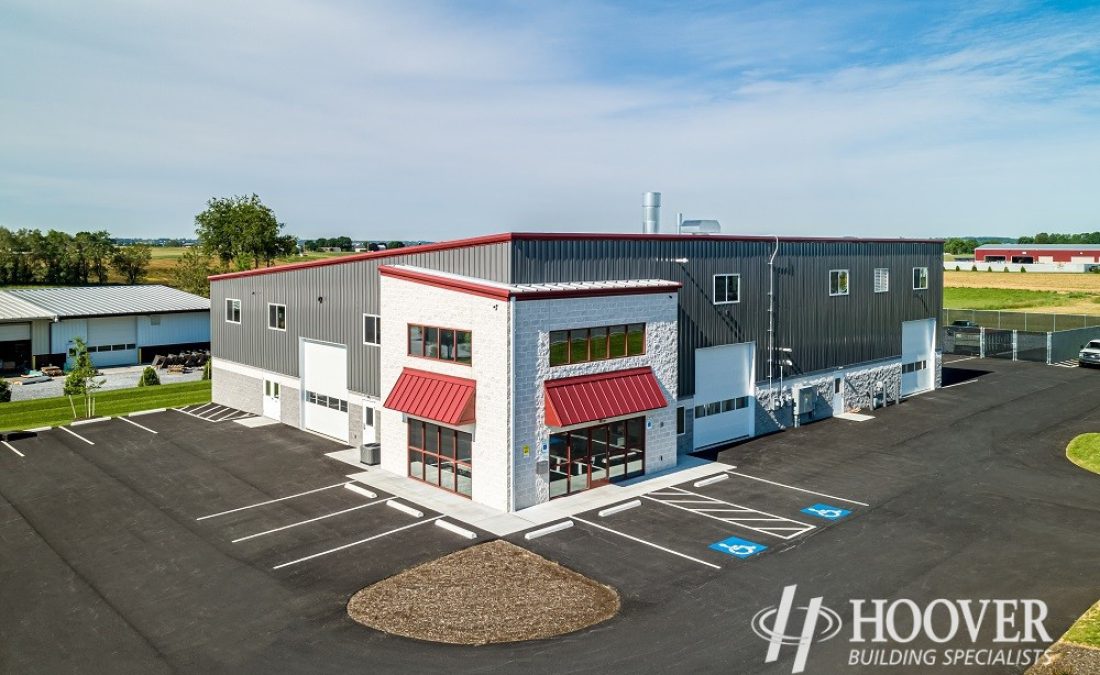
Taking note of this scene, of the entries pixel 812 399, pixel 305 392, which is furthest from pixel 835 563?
pixel 305 392

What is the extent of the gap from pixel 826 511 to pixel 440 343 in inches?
508

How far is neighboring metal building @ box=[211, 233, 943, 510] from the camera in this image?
77.0ft

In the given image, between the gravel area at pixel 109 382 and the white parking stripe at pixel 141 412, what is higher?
the gravel area at pixel 109 382

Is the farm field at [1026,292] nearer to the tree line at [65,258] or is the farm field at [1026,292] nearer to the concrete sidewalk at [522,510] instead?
the concrete sidewalk at [522,510]

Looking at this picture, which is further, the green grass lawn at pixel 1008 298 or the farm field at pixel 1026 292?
the green grass lawn at pixel 1008 298

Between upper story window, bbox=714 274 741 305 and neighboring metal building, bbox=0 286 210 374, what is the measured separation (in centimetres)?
4122

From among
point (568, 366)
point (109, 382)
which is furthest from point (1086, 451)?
point (109, 382)

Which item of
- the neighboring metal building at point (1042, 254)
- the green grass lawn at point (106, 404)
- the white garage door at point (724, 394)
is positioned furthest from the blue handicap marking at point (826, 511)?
the neighboring metal building at point (1042, 254)

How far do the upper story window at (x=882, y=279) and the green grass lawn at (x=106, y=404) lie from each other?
35.3m

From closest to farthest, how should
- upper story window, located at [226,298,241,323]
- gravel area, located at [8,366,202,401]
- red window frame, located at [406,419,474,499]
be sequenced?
red window frame, located at [406,419,474,499] < upper story window, located at [226,298,241,323] < gravel area, located at [8,366,202,401]

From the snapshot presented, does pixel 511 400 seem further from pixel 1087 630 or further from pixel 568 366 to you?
pixel 1087 630

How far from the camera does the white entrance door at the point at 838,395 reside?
117 ft

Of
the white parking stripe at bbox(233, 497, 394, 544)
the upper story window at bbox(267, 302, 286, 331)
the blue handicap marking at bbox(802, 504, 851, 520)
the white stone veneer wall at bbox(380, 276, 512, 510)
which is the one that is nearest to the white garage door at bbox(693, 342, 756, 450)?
the blue handicap marking at bbox(802, 504, 851, 520)

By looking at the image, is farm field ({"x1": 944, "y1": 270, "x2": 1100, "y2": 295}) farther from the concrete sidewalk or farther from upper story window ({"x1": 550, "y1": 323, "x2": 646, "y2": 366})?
upper story window ({"x1": 550, "y1": 323, "x2": 646, "y2": 366})
